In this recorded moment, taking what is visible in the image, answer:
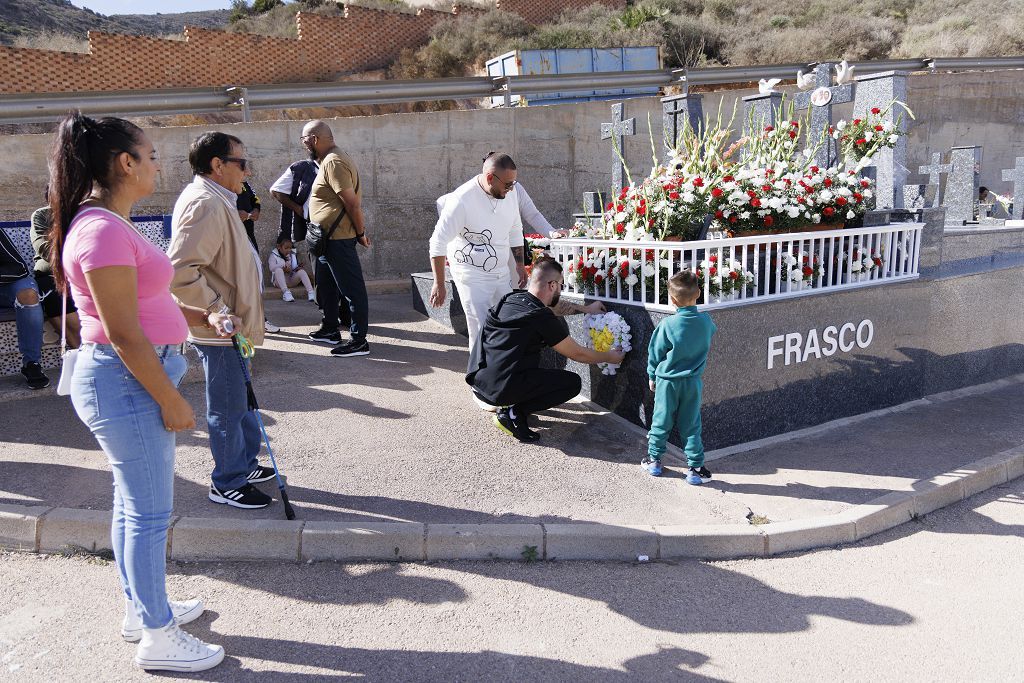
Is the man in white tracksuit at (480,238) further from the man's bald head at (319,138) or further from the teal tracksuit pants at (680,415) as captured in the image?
the man's bald head at (319,138)

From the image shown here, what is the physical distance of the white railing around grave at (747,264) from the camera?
17.9 feet

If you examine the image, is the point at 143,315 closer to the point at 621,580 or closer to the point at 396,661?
the point at 396,661

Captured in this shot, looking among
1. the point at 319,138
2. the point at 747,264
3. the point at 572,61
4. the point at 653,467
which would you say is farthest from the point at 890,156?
the point at 572,61

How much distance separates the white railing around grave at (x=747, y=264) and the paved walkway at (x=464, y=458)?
1.05m

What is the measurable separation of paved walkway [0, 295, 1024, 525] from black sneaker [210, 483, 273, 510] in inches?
1.8

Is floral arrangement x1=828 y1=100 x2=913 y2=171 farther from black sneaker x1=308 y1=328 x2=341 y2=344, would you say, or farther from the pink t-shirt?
the pink t-shirt

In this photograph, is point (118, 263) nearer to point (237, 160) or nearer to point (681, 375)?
point (237, 160)

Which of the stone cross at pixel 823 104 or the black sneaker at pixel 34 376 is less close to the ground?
the stone cross at pixel 823 104

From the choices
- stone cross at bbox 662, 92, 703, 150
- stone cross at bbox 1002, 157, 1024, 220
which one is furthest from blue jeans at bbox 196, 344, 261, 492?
stone cross at bbox 1002, 157, 1024, 220

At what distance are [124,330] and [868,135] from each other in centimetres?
673

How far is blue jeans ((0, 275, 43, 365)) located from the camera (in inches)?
240

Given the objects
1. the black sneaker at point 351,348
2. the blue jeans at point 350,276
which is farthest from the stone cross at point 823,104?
the black sneaker at point 351,348

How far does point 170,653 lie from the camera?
3.02m

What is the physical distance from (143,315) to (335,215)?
4150 mm
